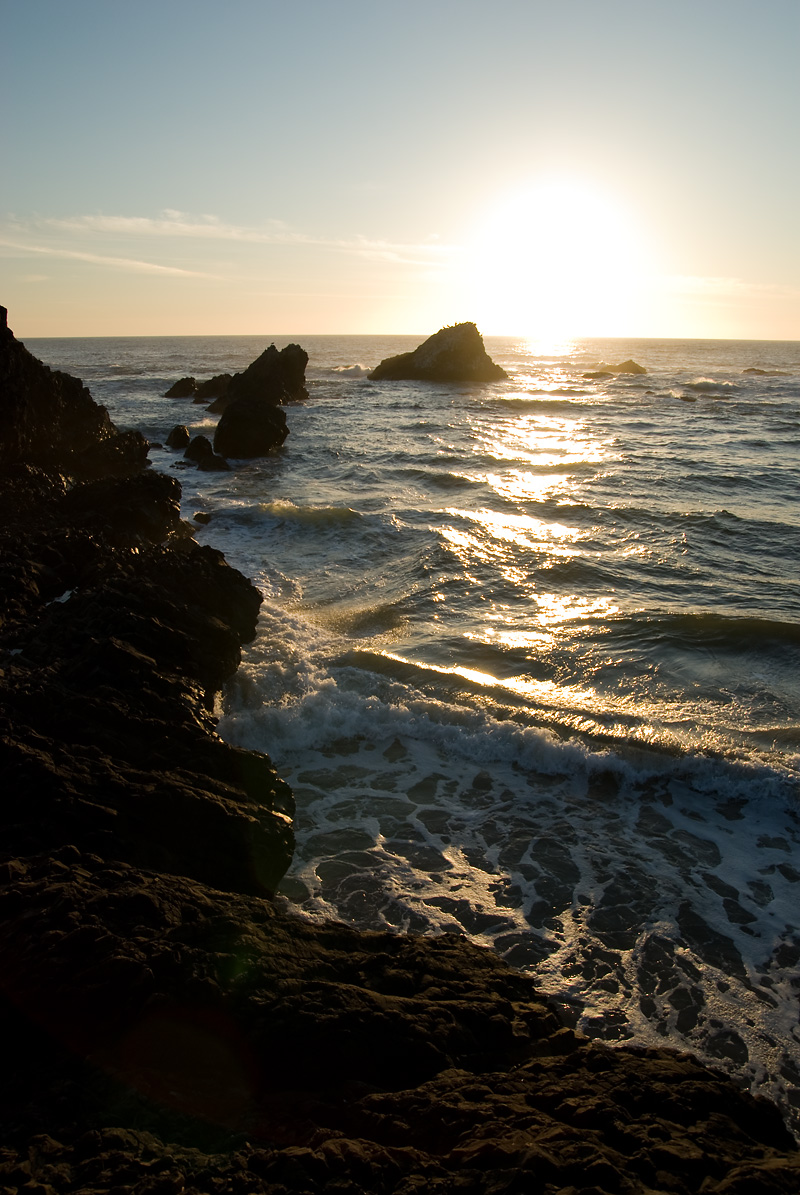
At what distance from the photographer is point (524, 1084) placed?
3.20 m

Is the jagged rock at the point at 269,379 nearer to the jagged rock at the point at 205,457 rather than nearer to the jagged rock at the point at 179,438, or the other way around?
the jagged rock at the point at 179,438

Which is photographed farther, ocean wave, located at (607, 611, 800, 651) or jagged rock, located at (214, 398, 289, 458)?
jagged rock, located at (214, 398, 289, 458)

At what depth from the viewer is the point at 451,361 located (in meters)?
55.7

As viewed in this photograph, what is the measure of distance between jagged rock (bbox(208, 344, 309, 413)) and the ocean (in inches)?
589

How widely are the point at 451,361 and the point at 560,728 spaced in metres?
51.6

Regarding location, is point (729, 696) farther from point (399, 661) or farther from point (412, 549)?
point (412, 549)

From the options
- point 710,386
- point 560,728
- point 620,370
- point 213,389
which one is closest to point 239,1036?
point 560,728

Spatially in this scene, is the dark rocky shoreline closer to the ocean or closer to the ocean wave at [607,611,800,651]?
the ocean

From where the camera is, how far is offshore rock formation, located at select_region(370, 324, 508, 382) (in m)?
55.2

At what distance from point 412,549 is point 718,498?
374 inches

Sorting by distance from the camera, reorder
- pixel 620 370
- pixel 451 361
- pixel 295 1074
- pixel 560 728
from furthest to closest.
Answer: pixel 620 370 < pixel 451 361 < pixel 560 728 < pixel 295 1074

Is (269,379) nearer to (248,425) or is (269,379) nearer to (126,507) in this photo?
(248,425)

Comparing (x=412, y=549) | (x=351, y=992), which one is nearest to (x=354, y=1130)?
(x=351, y=992)

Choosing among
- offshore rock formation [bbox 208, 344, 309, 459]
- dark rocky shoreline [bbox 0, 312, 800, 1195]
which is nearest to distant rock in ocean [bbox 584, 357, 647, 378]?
offshore rock formation [bbox 208, 344, 309, 459]
